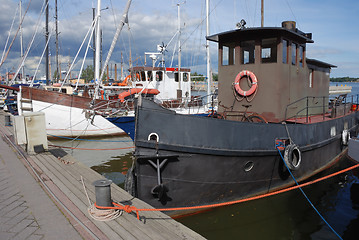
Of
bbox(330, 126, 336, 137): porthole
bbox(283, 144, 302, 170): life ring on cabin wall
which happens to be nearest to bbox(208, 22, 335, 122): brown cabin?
bbox(283, 144, 302, 170): life ring on cabin wall

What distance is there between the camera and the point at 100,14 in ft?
50.8

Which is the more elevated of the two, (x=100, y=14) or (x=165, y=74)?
(x=100, y=14)

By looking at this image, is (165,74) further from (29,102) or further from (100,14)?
(29,102)

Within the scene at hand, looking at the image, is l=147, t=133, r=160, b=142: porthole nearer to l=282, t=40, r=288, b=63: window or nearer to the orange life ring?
the orange life ring

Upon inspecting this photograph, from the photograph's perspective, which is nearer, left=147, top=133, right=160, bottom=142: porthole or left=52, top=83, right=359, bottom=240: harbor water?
left=147, top=133, right=160, bottom=142: porthole

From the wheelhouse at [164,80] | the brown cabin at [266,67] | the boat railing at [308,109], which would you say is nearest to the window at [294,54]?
the brown cabin at [266,67]

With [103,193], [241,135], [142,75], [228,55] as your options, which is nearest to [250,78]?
[228,55]

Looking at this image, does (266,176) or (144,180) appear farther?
(266,176)

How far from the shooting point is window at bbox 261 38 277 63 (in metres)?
7.44

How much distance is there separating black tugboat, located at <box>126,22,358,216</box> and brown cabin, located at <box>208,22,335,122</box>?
0.03 meters

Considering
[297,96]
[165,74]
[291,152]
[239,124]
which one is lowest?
[291,152]

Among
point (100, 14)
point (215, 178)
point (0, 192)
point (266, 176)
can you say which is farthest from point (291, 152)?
point (100, 14)

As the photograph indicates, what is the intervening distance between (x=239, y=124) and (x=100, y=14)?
12.8 m

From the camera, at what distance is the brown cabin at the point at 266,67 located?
733 cm
